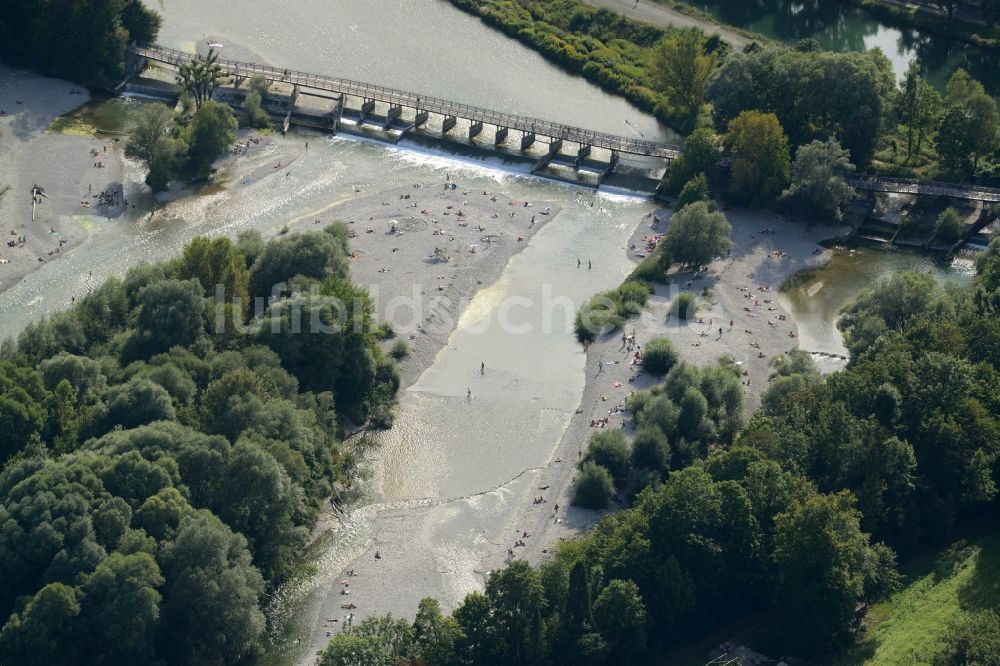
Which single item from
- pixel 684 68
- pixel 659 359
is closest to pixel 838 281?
pixel 659 359

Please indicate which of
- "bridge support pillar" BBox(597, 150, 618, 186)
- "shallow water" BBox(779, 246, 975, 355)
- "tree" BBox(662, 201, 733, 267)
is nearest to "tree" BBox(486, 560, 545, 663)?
"shallow water" BBox(779, 246, 975, 355)

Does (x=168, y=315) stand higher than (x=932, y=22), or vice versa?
(x=932, y=22)

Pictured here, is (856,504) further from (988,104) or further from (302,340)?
(988,104)

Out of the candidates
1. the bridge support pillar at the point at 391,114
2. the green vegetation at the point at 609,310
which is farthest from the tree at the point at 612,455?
the bridge support pillar at the point at 391,114

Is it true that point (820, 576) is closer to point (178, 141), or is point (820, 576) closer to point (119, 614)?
point (119, 614)

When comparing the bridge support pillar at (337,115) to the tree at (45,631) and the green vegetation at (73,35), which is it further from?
the tree at (45,631)

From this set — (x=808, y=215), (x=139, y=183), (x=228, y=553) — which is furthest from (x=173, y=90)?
(x=228, y=553)
